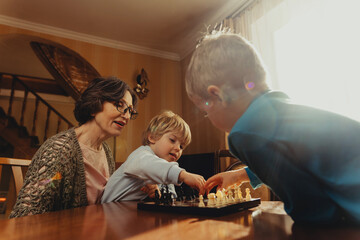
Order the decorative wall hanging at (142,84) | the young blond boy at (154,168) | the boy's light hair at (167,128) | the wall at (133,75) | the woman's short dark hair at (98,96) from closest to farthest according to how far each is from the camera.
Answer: the young blond boy at (154,168), the woman's short dark hair at (98,96), the boy's light hair at (167,128), the wall at (133,75), the decorative wall hanging at (142,84)

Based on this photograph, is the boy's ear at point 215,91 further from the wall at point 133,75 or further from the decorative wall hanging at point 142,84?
the decorative wall hanging at point 142,84

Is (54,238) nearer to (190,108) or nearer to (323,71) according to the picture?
(323,71)

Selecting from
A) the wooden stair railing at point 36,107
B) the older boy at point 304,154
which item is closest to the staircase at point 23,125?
the wooden stair railing at point 36,107

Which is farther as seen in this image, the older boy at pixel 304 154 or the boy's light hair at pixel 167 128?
the boy's light hair at pixel 167 128

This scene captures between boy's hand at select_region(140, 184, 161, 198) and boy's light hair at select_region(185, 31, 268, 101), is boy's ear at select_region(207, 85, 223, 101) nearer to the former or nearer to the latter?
boy's light hair at select_region(185, 31, 268, 101)

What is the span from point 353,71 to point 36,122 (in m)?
4.37

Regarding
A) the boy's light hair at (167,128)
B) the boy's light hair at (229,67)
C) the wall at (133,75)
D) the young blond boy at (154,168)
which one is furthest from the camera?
the wall at (133,75)

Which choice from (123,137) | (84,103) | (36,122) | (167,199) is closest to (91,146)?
(84,103)

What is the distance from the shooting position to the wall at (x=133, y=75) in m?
3.86

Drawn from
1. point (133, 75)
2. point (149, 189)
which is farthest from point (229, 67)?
point (133, 75)

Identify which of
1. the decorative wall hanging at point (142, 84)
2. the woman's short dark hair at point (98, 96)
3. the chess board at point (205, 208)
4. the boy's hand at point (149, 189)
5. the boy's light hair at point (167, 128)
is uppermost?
the decorative wall hanging at point (142, 84)

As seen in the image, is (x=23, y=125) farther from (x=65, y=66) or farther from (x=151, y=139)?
(x=151, y=139)

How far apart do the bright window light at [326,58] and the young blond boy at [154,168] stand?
1217mm

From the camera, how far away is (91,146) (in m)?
1.32
